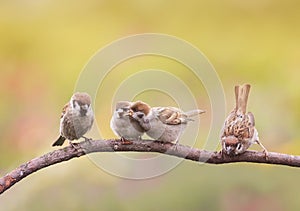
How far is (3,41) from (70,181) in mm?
1030

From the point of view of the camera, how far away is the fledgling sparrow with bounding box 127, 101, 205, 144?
74.6 inches

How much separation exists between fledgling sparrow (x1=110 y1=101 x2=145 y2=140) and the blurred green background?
2.88 feet

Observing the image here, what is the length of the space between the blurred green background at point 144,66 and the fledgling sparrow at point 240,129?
2.23 feet

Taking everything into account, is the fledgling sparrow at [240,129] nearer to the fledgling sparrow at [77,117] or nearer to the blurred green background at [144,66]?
the fledgling sparrow at [77,117]

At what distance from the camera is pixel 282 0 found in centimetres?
372

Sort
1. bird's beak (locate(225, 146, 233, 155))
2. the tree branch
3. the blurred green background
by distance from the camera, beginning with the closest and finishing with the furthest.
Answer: the tree branch < bird's beak (locate(225, 146, 233, 155)) < the blurred green background

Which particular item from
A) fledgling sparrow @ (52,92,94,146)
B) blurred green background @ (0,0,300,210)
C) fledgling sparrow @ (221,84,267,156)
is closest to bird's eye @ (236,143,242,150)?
fledgling sparrow @ (221,84,267,156)

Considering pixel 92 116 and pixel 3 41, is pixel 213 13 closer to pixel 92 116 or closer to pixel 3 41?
pixel 3 41

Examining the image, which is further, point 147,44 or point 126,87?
point 147,44

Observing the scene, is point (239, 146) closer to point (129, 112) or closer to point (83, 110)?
point (129, 112)

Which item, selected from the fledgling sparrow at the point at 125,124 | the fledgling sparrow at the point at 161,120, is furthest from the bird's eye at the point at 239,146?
the fledgling sparrow at the point at 125,124

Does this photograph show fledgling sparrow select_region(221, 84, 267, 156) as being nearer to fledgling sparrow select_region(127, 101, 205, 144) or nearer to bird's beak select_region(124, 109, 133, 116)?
fledgling sparrow select_region(127, 101, 205, 144)

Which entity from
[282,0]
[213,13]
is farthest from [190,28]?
[282,0]

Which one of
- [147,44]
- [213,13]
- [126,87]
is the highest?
[213,13]
